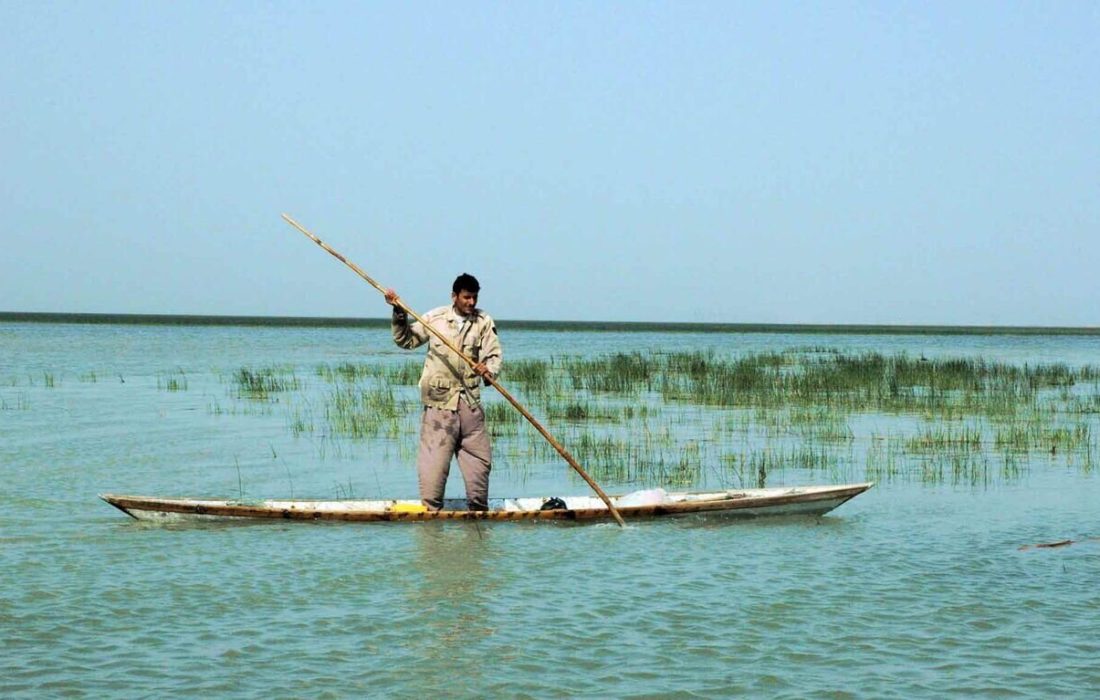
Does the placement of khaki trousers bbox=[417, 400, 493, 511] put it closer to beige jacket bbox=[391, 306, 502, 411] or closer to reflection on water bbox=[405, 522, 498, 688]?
beige jacket bbox=[391, 306, 502, 411]

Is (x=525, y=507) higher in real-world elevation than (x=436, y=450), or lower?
lower

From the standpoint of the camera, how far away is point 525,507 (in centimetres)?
1030

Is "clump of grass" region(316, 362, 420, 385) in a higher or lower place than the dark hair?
lower

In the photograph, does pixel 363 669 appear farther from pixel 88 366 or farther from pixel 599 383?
pixel 88 366

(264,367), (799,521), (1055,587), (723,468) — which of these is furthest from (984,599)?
(264,367)

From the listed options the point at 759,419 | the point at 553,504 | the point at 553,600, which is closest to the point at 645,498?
the point at 553,504

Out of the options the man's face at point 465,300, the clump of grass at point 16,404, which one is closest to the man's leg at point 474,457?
the man's face at point 465,300

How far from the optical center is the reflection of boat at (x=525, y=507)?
9617 mm

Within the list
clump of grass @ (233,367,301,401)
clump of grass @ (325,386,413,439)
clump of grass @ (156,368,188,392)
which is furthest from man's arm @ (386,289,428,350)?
clump of grass @ (156,368,188,392)

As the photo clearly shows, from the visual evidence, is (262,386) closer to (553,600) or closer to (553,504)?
(553,504)

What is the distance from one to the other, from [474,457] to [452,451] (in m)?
0.18

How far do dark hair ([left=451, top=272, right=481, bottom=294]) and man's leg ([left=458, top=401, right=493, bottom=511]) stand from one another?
0.91 metres

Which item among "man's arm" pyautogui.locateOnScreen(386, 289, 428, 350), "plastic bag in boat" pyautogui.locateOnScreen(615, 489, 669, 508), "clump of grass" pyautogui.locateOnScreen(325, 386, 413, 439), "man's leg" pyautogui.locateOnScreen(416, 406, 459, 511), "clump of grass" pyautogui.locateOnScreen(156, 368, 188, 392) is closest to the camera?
"man's arm" pyautogui.locateOnScreen(386, 289, 428, 350)

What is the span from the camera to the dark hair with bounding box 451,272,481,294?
9.62 m
